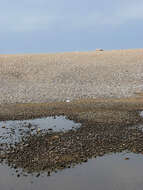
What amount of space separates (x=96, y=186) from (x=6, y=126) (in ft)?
26.7

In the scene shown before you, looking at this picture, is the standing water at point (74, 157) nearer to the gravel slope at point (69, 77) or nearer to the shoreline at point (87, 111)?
the shoreline at point (87, 111)

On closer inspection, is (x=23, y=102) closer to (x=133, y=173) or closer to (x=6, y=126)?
(x=6, y=126)

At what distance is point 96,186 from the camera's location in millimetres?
→ 7188

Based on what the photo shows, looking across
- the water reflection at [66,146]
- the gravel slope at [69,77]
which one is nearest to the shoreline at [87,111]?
the water reflection at [66,146]

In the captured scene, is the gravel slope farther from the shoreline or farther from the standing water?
the standing water

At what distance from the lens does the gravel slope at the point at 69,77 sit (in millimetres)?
22678

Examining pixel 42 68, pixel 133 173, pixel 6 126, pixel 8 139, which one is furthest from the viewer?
pixel 42 68

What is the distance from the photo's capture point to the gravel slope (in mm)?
→ 22678

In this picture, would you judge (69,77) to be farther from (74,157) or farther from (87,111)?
(74,157)

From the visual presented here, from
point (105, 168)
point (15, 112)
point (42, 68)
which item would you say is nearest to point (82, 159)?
point (105, 168)

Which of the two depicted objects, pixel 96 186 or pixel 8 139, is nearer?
pixel 96 186

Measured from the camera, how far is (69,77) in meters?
29.6

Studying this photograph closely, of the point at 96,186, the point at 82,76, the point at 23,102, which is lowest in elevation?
the point at 96,186

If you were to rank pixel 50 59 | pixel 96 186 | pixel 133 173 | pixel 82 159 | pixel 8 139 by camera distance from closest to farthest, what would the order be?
pixel 96 186
pixel 133 173
pixel 82 159
pixel 8 139
pixel 50 59
